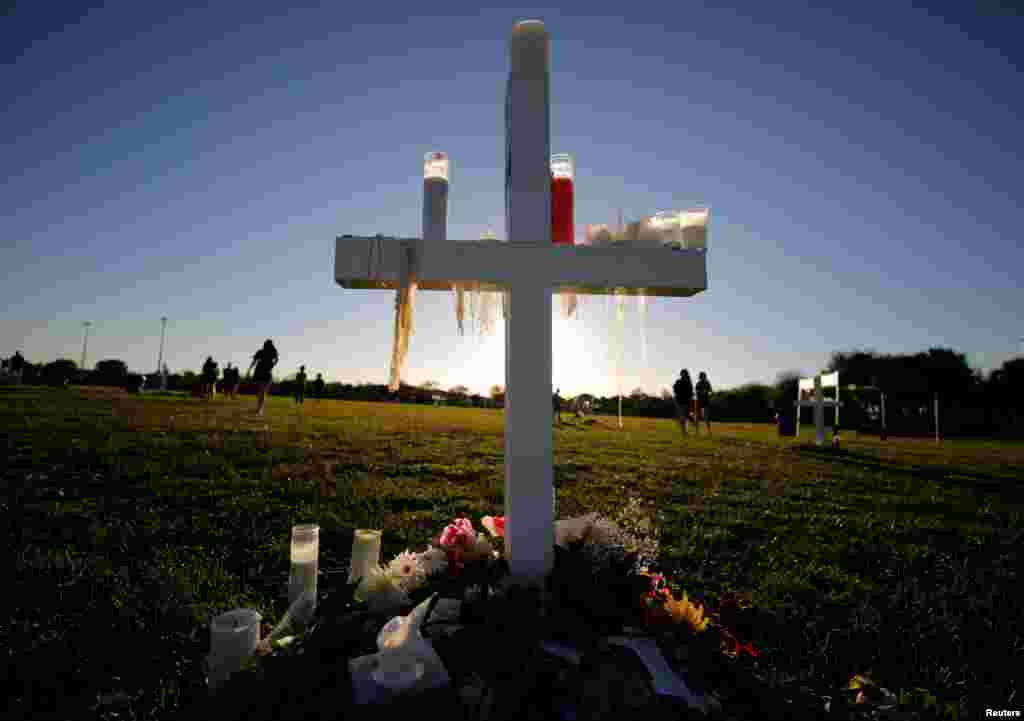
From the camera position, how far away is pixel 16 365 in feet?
109

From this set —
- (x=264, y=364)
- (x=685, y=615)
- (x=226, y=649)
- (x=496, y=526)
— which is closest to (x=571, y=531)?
(x=496, y=526)

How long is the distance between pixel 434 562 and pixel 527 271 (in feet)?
5.06

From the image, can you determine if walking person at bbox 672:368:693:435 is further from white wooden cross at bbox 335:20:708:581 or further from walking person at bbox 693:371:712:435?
white wooden cross at bbox 335:20:708:581

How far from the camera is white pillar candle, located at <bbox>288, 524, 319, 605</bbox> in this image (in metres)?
2.62

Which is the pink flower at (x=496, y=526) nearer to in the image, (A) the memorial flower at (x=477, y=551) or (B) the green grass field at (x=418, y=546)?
(A) the memorial flower at (x=477, y=551)

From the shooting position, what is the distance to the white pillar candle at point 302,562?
2623mm

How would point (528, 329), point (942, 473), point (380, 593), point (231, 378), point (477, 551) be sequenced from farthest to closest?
point (231, 378) < point (942, 473) < point (477, 551) < point (528, 329) < point (380, 593)

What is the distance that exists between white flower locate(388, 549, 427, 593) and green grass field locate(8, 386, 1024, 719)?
3.13 ft

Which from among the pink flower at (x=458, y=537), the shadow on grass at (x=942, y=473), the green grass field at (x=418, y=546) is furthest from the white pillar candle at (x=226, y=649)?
the shadow on grass at (x=942, y=473)

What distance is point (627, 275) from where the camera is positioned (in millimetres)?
2660

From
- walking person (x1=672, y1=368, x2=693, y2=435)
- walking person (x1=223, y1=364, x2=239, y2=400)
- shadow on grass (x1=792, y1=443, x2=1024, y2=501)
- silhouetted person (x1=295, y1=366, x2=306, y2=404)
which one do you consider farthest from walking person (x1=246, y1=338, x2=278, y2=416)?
shadow on grass (x1=792, y1=443, x2=1024, y2=501)

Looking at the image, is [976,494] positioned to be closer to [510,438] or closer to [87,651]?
[510,438]

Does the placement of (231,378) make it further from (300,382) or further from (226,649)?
(226,649)

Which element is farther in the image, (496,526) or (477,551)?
(496,526)
